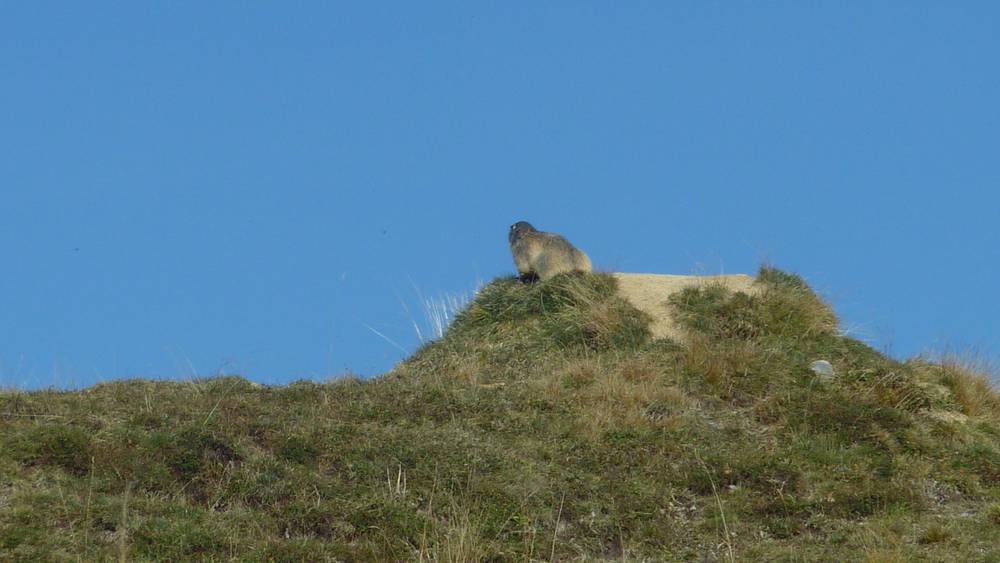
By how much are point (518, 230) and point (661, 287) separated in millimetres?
2312

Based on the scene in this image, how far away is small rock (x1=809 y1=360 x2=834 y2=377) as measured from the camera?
1384 cm

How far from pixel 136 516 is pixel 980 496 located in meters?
7.50

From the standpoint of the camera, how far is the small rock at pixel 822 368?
45.4ft

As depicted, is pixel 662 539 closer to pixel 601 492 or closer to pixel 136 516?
pixel 601 492

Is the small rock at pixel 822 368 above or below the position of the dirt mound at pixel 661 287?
below

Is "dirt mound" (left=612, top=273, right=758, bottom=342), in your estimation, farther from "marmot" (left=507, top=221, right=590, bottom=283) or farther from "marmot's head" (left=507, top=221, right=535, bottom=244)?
"marmot's head" (left=507, top=221, right=535, bottom=244)

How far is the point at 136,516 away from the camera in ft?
29.0

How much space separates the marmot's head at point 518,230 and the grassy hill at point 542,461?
2.74 metres

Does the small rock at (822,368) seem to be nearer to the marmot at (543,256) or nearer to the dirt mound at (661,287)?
the dirt mound at (661,287)

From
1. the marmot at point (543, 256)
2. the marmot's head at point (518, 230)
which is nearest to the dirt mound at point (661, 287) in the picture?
the marmot at point (543, 256)

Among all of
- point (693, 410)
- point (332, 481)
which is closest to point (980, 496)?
point (693, 410)

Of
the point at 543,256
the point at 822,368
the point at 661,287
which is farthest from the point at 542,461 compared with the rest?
the point at 543,256

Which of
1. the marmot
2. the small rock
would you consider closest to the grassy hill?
the small rock

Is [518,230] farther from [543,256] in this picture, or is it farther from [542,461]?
[542,461]
